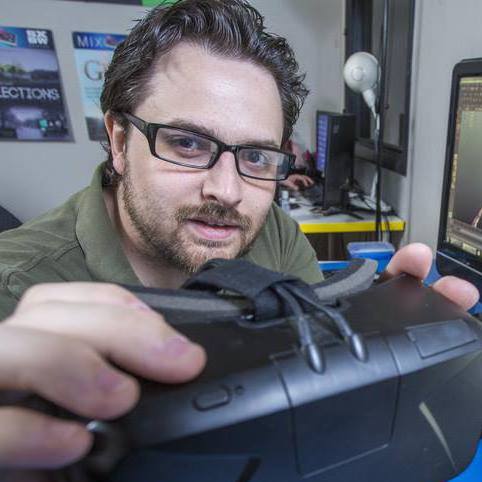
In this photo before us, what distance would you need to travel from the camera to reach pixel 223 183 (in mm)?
598

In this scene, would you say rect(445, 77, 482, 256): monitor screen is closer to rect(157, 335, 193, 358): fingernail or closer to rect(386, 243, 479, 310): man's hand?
rect(386, 243, 479, 310): man's hand

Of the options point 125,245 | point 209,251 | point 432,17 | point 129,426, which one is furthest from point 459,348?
point 432,17

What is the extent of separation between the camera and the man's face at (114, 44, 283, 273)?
59 centimetres

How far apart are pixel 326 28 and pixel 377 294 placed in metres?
2.06

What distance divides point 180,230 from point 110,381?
1.44ft

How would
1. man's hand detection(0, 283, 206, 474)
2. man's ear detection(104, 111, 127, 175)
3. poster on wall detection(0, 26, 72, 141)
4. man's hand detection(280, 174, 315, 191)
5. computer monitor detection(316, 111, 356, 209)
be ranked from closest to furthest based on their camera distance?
man's hand detection(0, 283, 206, 474) < man's ear detection(104, 111, 127, 175) < computer monitor detection(316, 111, 356, 209) < poster on wall detection(0, 26, 72, 141) < man's hand detection(280, 174, 315, 191)

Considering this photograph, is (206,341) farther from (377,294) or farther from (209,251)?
(209,251)

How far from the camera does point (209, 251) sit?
0.62 m

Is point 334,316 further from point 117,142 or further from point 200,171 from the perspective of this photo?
point 117,142

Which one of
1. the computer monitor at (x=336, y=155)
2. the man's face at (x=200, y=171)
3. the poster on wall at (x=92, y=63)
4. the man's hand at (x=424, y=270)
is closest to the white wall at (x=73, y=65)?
the poster on wall at (x=92, y=63)

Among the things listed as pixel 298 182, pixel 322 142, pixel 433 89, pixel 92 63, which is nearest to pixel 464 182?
pixel 433 89

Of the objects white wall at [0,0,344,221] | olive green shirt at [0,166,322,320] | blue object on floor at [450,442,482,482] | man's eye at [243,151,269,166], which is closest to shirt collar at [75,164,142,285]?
olive green shirt at [0,166,322,320]

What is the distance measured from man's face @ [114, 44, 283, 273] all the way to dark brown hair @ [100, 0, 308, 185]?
2 cm

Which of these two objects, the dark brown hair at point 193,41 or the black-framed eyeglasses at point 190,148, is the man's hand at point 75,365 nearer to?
the black-framed eyeglasses at point 190,148
